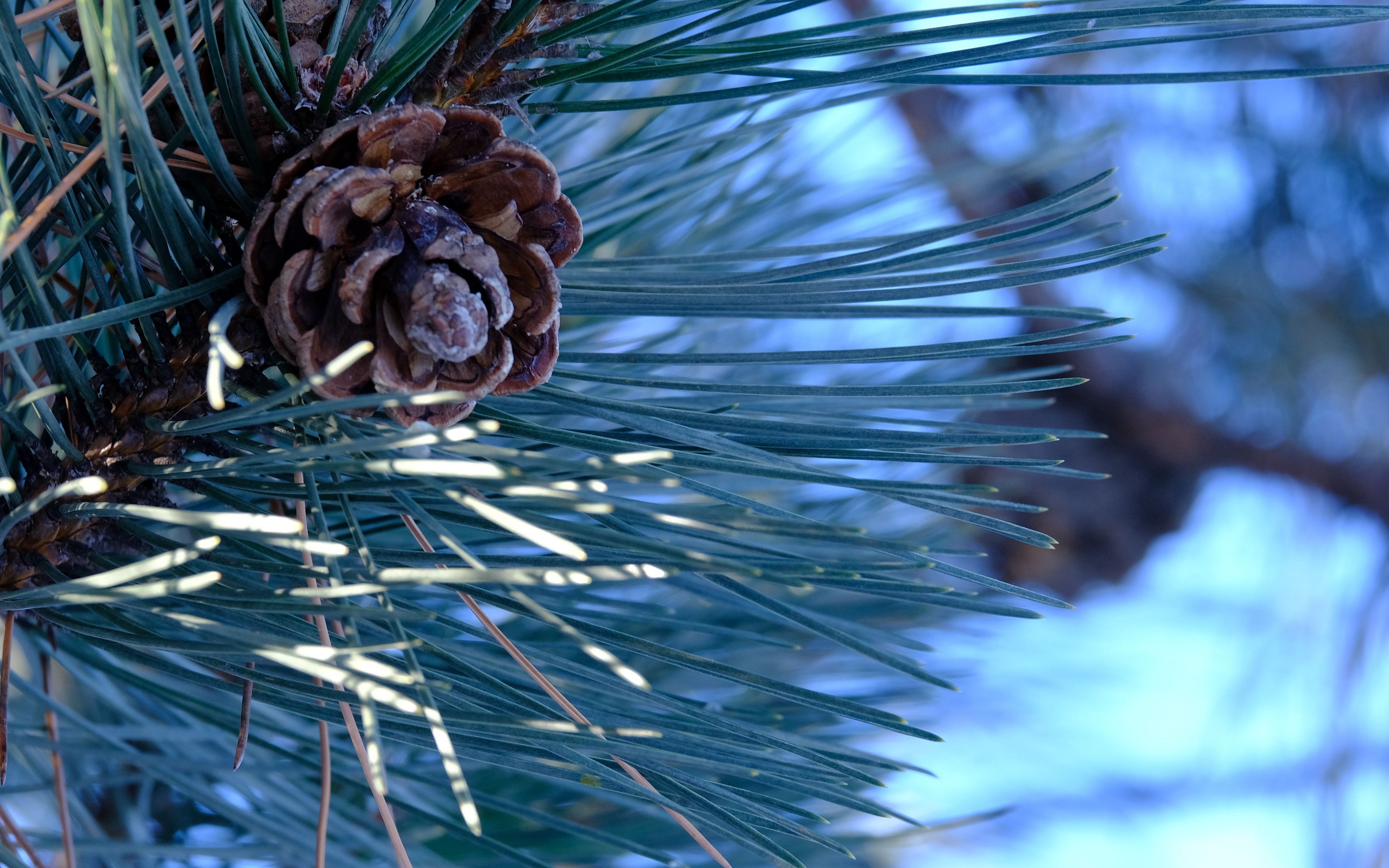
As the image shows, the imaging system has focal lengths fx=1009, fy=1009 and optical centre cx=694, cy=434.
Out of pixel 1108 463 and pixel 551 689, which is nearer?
pixel 551 689

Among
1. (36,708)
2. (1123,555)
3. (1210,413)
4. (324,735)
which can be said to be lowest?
(36,708)

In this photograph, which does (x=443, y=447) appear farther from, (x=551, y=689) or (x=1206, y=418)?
(x=1206, y=418)

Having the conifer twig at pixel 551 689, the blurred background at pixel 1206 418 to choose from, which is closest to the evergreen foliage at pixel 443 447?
the conifer twig at pixel 551 689

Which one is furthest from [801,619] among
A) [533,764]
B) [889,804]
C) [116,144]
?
[889,804]

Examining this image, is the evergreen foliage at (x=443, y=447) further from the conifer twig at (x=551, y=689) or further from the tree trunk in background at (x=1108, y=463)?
the tree trunk in background at (x=1108, y=463)

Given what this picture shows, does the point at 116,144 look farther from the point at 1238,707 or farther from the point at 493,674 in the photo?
the point at 1238,707

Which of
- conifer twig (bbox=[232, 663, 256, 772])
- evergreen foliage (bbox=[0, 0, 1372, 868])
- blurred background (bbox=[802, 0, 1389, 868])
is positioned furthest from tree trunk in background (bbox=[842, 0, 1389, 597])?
conifer twig (bbox=[232, 663, 256, 772])

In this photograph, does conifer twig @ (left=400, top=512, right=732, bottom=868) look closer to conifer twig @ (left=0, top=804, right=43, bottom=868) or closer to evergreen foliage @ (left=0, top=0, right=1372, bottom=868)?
evergreen foliage @ (left=0, top=0, right=1372, bottom=868)

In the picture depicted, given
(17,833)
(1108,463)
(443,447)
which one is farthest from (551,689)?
(1108,463)
